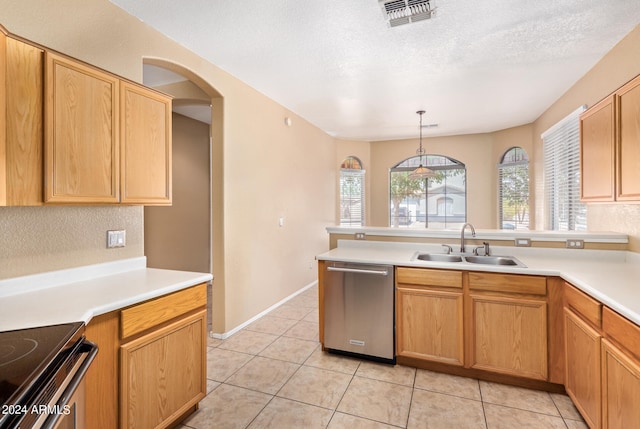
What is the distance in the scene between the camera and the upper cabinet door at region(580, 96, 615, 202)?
2010 mm

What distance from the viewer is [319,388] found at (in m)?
2.34

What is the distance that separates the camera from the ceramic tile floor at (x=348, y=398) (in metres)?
Result: 1.97

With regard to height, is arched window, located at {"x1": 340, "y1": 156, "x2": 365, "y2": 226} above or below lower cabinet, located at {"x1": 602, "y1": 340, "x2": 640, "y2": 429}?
above

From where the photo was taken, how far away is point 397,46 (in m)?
2.69

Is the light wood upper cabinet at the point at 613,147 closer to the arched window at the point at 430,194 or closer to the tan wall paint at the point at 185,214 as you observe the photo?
the arched window at the point at 430,194

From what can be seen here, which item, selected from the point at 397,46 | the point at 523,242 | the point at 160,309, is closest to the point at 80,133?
the point at 160,309

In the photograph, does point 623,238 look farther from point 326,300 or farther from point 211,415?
point 211,415

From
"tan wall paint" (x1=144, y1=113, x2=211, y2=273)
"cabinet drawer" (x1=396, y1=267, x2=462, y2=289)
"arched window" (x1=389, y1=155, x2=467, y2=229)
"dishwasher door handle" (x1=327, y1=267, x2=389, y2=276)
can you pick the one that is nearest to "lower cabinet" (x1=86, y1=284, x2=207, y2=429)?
"dishwasher door handle" (x1=327, y1=267, x2=389, y2=276)

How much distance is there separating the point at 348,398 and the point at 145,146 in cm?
221

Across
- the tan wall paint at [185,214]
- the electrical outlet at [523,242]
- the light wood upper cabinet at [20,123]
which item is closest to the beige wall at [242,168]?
the light wood upper cabinet at [20,123]

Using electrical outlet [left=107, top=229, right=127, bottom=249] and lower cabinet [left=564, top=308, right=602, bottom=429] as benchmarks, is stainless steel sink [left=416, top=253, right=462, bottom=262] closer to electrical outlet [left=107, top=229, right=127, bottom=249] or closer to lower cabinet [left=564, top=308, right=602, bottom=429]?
lower cabinet [left=564, top=308, right=602, bottom=429]

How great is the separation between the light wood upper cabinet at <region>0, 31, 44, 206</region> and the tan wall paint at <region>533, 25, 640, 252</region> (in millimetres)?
3918

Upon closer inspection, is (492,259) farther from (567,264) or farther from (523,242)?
(567,264)

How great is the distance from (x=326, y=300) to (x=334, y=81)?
234 centimetres
